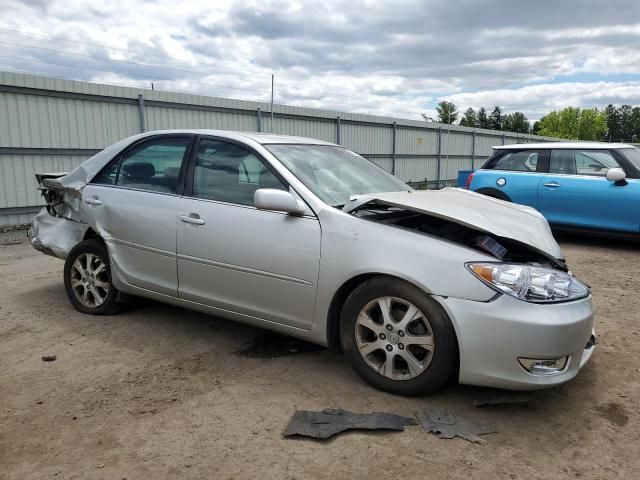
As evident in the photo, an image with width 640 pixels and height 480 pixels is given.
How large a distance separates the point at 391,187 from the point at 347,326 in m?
1.42

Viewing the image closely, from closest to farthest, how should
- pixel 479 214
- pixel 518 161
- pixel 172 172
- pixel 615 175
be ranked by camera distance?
pixel 479 214, pixel 172 172, pixel 615 175, pixel 518 161

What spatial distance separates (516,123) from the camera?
9750 centimetres

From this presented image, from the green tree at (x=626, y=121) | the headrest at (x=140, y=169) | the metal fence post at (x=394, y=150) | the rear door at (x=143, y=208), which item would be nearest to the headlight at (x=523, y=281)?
the rear door at (x=143, y=208)

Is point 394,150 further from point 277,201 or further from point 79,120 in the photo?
point 277,201

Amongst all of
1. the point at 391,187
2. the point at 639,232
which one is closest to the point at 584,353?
the point at 391,187

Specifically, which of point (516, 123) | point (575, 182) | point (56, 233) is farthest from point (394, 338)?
point (516, 123)

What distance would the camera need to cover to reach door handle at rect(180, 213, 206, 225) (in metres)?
3.61

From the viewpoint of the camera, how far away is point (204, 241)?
3586mm

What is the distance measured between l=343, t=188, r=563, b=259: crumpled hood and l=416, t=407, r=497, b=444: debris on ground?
1.03 meters

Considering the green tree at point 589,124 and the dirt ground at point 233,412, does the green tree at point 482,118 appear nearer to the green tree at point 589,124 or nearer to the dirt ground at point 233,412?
the green tree at point 589,124

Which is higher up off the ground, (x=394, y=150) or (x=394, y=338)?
(x=394, y=150)

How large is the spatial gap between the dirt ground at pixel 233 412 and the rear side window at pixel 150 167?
1151mm

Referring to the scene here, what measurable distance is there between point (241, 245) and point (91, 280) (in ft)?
5.70

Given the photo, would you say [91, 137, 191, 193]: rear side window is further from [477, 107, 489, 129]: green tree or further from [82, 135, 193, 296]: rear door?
[477, 107, 489, 129]: green tree
